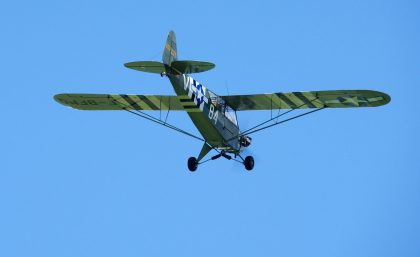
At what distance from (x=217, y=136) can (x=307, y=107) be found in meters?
2.63

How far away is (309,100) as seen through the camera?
2303cm

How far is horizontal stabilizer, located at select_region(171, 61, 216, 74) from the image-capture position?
2033 centimetres

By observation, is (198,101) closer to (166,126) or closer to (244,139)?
(166,126)

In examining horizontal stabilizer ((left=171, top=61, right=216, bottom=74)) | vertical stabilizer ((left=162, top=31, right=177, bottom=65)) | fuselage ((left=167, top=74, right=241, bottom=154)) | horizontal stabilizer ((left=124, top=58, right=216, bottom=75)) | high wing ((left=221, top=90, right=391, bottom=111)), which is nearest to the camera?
horizontal stabilizer ((left=171, top=61, right=216, bottom=74))

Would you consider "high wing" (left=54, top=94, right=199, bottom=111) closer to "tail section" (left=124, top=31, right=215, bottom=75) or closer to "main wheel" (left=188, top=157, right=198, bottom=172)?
"main wheel" (left=188, top=157, right=198, bottom=172)

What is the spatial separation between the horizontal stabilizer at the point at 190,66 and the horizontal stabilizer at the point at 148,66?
278 millimetres

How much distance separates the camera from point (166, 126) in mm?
23062

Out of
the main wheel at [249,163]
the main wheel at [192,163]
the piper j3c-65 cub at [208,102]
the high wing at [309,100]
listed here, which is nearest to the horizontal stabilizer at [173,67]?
the piper j3c-65 cub at [208,102]

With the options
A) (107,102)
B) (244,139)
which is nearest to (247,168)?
(244,139)

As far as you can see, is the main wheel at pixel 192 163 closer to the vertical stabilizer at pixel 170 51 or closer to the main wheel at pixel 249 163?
the main wheel at pixel 249 163

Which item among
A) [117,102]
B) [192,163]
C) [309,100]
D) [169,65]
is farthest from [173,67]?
[309,100]

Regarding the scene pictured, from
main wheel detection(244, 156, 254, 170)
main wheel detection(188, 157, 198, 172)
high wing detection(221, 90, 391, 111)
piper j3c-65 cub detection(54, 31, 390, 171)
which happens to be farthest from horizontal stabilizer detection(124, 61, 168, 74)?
main wheel detection(244, 156, 254, 170)

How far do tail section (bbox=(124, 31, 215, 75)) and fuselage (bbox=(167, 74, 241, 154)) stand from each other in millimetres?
204

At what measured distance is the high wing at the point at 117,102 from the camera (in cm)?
2341
